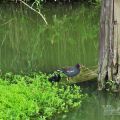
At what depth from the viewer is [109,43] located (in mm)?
8844

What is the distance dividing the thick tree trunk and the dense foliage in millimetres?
689

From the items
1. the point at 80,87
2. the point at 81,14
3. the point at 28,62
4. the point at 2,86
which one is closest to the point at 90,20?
the point at 81,14

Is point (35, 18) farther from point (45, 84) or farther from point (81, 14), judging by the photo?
point (45, 84)

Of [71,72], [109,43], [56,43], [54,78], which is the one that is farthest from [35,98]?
[56,43]

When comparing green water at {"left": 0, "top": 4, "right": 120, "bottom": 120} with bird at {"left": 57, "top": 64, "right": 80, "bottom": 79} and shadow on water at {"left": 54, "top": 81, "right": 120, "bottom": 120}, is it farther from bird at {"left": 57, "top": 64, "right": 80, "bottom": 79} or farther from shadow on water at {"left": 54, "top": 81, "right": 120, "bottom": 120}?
bird at {"left": 57, "top": 64, "right": 80, "bottom": 79}

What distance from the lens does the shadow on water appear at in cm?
805

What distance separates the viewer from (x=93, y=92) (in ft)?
30.1

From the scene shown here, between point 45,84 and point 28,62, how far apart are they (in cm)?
298

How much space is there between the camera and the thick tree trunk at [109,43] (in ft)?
28.5

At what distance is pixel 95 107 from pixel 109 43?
4.45 feet

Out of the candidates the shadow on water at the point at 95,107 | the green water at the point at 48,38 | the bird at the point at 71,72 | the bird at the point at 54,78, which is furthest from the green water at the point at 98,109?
the green water at the point at 48,38

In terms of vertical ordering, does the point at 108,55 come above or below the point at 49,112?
above

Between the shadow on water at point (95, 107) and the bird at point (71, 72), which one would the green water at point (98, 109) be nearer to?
the shadow on water at point (95, 107)

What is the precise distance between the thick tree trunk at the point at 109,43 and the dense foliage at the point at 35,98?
27.1 inches
